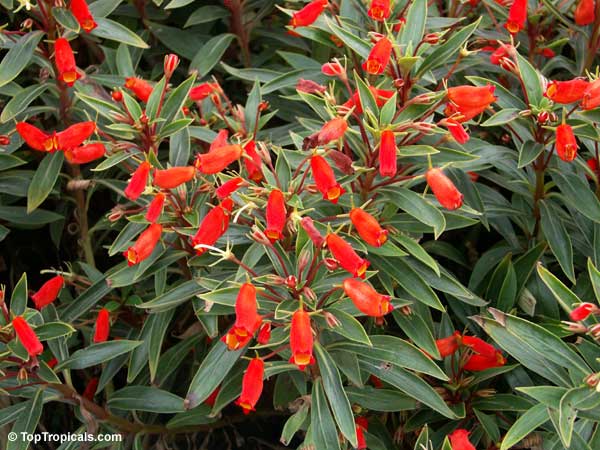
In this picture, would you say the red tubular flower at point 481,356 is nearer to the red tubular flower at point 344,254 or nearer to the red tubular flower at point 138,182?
the red tubular flower at point 344,254

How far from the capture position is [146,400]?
3.02 metres

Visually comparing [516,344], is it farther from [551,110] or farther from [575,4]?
[575,4]

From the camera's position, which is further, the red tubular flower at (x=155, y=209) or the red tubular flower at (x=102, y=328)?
the red tubular flower at (x=102, y=328)

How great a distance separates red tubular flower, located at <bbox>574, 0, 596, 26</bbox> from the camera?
10.1 ft

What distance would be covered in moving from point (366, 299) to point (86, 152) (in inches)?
48.8

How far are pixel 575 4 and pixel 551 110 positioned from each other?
91 cm

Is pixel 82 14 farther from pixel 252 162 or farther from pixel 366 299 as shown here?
pixel 366 299

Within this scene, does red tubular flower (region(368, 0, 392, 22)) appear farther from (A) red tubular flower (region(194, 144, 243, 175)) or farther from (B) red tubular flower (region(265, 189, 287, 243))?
(B) red tubular flower (region(265, 189, 287, 243))

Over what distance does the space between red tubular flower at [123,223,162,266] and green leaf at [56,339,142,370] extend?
0.49 m

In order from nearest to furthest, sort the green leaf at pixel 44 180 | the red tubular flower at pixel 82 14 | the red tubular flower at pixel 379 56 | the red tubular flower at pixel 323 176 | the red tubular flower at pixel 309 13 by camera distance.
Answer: the red tubular flower at pixel 323 176 → the red tubular flower at pixel 379 56 → the red tubular flower at pixel 309 13 → the red tubular flower at pixel 82 14 → the green leaf at pixel 44 180

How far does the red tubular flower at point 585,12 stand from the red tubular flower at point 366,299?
1684 millimetres

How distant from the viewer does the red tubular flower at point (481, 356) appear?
2.77m

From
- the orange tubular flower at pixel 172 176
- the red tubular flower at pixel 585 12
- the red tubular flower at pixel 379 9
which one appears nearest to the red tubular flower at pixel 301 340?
the orange tubular flower at pixel 172 176

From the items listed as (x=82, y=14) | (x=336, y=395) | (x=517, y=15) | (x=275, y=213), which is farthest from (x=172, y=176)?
(x=517, y=15)
